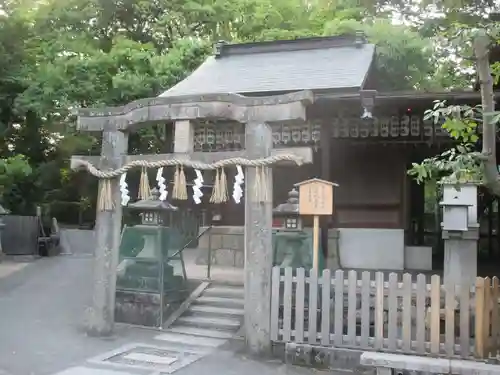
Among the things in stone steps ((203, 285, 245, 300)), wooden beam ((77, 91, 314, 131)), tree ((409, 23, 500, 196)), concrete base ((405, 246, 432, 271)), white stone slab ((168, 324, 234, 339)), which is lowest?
white stone slab ((168, 324, 234, 339))

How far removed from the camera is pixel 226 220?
1537cm

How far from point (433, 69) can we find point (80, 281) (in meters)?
12.6

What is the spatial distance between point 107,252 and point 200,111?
2782mm

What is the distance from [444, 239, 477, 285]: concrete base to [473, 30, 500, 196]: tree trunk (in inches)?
156

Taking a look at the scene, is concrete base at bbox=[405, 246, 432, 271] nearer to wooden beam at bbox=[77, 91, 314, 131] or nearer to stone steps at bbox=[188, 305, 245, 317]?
stone steps at bbox=[188, 305, 245, 317]

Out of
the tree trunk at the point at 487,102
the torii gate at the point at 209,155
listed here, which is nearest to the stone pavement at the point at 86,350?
the torii gate at the point at 209,155

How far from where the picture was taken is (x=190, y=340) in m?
8.16

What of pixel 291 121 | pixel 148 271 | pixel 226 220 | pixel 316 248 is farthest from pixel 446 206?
pixel 226 220

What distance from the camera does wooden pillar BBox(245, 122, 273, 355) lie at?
7395mm

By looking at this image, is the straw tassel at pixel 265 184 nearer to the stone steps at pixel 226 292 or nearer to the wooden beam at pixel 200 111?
the wooden beam at pixel 200 111

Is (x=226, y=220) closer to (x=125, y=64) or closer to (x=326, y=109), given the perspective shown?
(x=326, y=109)

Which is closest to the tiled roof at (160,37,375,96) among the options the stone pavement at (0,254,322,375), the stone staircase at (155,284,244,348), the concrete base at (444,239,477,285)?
the concrete base at (444,239,477,285)

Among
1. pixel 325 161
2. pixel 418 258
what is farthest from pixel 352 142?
pixel 418 258

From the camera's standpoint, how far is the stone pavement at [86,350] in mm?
6723
